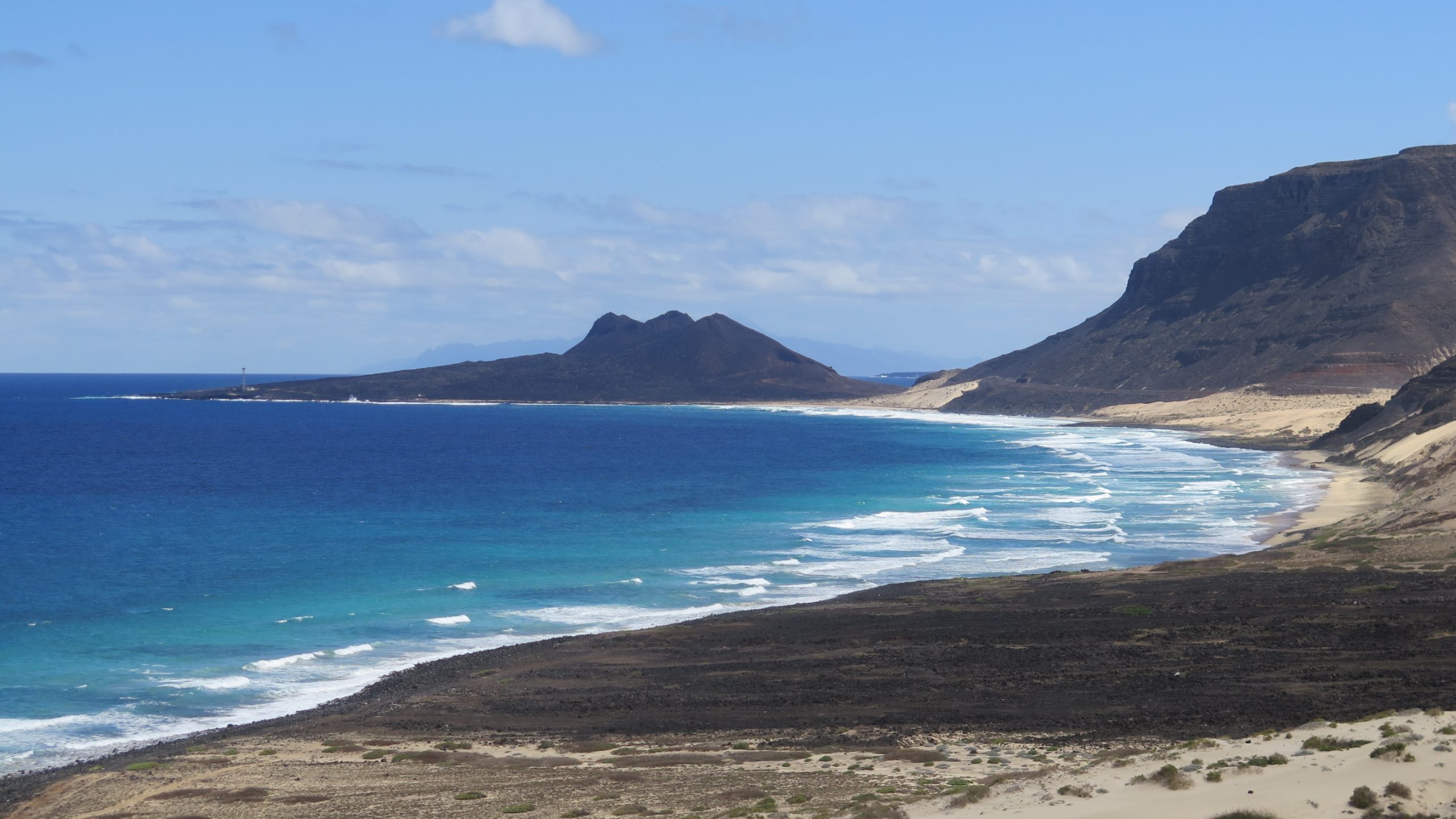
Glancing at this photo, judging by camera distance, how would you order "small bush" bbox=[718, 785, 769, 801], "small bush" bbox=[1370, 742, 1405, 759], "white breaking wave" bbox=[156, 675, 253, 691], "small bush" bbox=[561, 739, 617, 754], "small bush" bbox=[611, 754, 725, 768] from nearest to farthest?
"small bush" bbox=[1370, 742, 1405, 759]
"small bush" bbox=[718, 785, 769, 801]
"small bush" bbox=[611, 754, 725, 768]
"small bush" bbox=[561, 739, 617, 754]
"white breaking wave" bbox=[156, 675, 253, 691]

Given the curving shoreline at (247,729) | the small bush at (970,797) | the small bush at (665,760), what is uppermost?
the small bush at (970,797)

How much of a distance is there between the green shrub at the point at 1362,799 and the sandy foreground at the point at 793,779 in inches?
3.9

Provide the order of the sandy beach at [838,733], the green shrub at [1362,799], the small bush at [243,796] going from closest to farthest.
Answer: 1. the green shrub at [1362,799]
2. the sandy beach at [838,733]
3. the small bush at [243,796]

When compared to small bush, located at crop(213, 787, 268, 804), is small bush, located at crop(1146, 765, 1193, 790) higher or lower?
higher

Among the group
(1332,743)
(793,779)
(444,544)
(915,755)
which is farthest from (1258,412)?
(1332,743)

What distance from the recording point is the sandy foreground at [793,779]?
1631cm

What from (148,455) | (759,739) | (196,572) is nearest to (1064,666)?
(759,739)

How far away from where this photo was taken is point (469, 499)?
278ft

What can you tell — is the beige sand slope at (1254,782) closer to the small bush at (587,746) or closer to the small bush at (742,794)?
the small bush at (742,794)

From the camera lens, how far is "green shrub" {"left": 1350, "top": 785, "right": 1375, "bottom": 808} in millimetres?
14977

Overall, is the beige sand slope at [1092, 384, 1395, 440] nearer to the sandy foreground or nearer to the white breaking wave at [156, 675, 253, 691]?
the white breaking wave at [156, 675, 253, 691]

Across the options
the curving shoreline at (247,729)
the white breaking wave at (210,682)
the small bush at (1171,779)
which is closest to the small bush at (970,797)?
the small bush at (1171,779)

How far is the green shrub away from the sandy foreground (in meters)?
0.10

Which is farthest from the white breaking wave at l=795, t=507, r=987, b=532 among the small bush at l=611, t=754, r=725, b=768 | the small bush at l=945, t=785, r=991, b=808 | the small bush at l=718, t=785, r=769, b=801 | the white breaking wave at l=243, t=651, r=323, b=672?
the small bush at l=945, t=785, r=991, b=808
